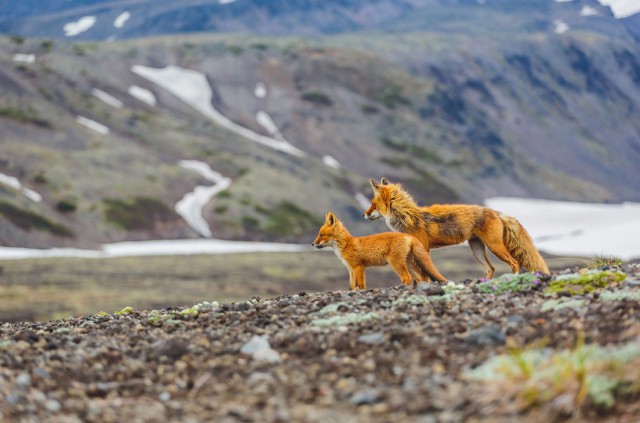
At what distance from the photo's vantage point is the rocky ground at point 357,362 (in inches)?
403

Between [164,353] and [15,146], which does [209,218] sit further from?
[164,353]

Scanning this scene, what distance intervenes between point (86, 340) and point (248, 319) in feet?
9.49

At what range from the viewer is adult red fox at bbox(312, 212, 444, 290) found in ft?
65.3

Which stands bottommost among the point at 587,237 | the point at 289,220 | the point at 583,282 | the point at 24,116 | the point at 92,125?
the point at 289,220

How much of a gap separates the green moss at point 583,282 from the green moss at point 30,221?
427 ft

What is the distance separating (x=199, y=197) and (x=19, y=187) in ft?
103

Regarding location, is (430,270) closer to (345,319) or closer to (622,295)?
(345,319)

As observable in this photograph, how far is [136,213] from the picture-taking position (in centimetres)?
15488

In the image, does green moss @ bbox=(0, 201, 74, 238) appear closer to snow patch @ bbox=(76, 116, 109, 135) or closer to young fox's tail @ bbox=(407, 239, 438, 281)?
snow patch @ bbox=(76, 116, 109, 135)

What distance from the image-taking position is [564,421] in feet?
31.7

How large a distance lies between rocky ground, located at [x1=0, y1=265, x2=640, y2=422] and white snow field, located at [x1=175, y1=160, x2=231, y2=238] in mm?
137904

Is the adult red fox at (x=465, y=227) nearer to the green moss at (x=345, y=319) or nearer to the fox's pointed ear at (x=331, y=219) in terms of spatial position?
the fox's pointed ear at (x=331, y=219)

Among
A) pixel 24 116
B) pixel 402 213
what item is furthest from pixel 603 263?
pixel 24 116

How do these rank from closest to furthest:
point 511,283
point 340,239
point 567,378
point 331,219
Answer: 1. point 567,378
2. point 511,283
3. point 340,239
4. point 331,219
